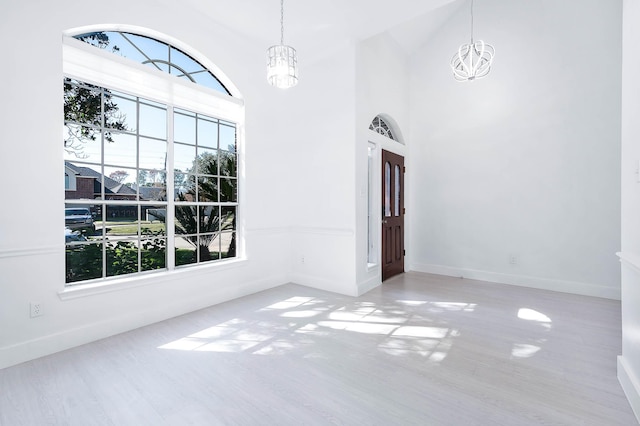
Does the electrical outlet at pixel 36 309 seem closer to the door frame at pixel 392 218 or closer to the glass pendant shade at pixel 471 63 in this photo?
the door frame at pixel 392 218

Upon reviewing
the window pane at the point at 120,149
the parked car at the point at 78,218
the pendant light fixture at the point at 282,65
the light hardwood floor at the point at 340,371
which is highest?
the pendant light fixture at the point at 282,65

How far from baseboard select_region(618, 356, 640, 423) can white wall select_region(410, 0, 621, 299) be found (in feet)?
8.46

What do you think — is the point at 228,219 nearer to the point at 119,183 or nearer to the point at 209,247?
the point at 209,247

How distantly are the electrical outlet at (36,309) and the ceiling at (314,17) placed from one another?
328 cm

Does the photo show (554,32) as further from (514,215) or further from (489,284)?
(489,284)

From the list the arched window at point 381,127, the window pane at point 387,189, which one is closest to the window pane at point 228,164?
the arched window at point 381,127

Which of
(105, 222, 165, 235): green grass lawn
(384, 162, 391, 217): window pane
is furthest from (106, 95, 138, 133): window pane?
(384, 162, 391, 217): window pane

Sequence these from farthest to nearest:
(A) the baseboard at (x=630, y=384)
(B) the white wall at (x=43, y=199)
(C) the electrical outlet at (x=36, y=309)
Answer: (C) the electrical outlet at (x=36, y=309), (B) the white wall at (x=43, y=199), (A) the baseboard at (x=630, y=384)

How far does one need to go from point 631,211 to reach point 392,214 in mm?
3305

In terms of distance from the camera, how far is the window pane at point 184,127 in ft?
11.7

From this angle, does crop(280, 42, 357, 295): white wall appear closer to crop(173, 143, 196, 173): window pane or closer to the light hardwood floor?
the light hardwood floor

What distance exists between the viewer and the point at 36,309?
2479 mm

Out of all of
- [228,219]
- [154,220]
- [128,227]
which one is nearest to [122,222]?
[128,227]

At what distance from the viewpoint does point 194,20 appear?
3.51 m
